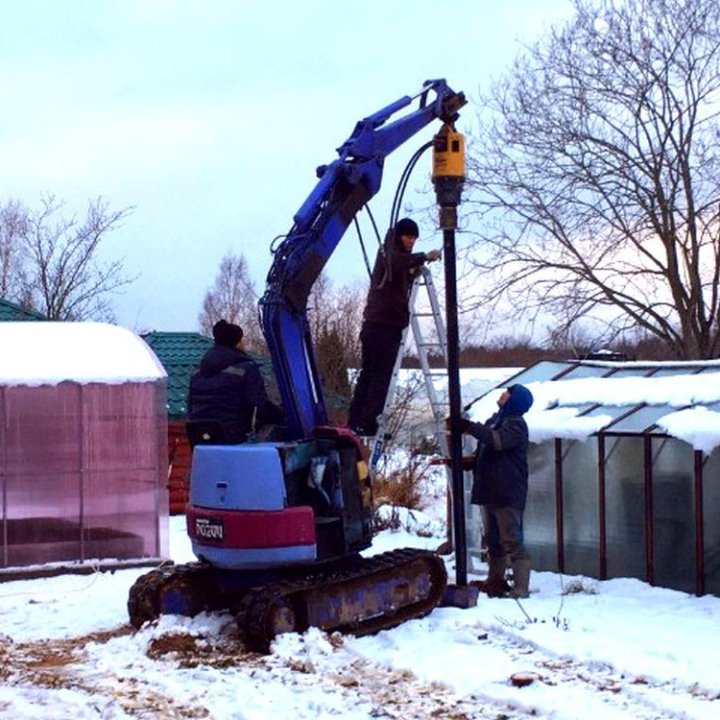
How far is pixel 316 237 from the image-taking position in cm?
1019

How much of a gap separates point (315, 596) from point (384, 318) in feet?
7.67

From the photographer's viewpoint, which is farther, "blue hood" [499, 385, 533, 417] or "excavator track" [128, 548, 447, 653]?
"blue hood" [499, 385, 533, 417]

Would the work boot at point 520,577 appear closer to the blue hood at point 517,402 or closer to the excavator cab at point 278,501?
the blue hood at point 517,402

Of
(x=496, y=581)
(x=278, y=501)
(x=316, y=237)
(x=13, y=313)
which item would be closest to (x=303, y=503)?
(x=278, y=501)

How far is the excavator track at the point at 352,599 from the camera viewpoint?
9148 millimetres

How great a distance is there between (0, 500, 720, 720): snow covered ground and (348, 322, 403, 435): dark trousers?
1.73 metres

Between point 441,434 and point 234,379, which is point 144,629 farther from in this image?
point 441,434

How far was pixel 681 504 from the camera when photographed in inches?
470

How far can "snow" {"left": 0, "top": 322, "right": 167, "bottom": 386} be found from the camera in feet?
48.0

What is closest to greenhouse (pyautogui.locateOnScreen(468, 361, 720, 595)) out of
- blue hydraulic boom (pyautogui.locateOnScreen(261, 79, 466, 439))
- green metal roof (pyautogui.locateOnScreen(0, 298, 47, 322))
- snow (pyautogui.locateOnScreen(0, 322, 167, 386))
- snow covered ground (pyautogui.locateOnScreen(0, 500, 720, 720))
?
snow covered ground (pyautogui.locateOnScreen(0, 500, 720, 720))

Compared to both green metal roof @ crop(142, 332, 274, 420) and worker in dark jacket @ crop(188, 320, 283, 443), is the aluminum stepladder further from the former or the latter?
green metal roof @ crop(142, 332, 274, 420)

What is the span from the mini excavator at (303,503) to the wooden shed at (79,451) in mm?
4615

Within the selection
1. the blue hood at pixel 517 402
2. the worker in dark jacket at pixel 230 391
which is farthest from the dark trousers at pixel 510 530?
the worker in dark jacket at pixel 230 391

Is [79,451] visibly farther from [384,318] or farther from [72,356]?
[384,318]
